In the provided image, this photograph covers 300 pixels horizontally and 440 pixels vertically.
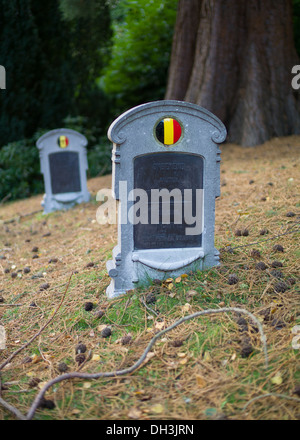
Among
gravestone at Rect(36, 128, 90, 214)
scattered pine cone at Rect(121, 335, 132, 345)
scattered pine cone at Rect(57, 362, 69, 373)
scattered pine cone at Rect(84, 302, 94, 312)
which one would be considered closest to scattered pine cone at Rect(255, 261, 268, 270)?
scattered pine cone at Rect(121, 335, 132, 345)

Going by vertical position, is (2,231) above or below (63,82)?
below

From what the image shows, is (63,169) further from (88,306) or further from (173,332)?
(173,332)

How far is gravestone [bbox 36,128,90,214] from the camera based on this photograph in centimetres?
714

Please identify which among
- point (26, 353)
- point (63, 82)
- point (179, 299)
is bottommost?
point (26, 353)

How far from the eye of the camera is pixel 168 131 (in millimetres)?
3275

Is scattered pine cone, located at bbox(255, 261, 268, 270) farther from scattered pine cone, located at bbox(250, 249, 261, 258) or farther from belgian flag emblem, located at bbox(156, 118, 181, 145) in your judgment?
belgian flag emblem, located at bbox(156, 118, 181, 145)

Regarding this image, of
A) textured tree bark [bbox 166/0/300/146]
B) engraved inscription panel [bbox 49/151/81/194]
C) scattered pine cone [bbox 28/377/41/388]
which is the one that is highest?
textured tree bark [bbox 166/0/300/146]

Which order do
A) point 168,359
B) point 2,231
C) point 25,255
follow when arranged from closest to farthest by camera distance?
1. point 168,359
2. point 25,255
3. point 2,231

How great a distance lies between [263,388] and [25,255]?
3787mm

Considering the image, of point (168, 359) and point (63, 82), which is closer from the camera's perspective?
point (168, 359)

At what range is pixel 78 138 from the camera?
→ 7285mm
